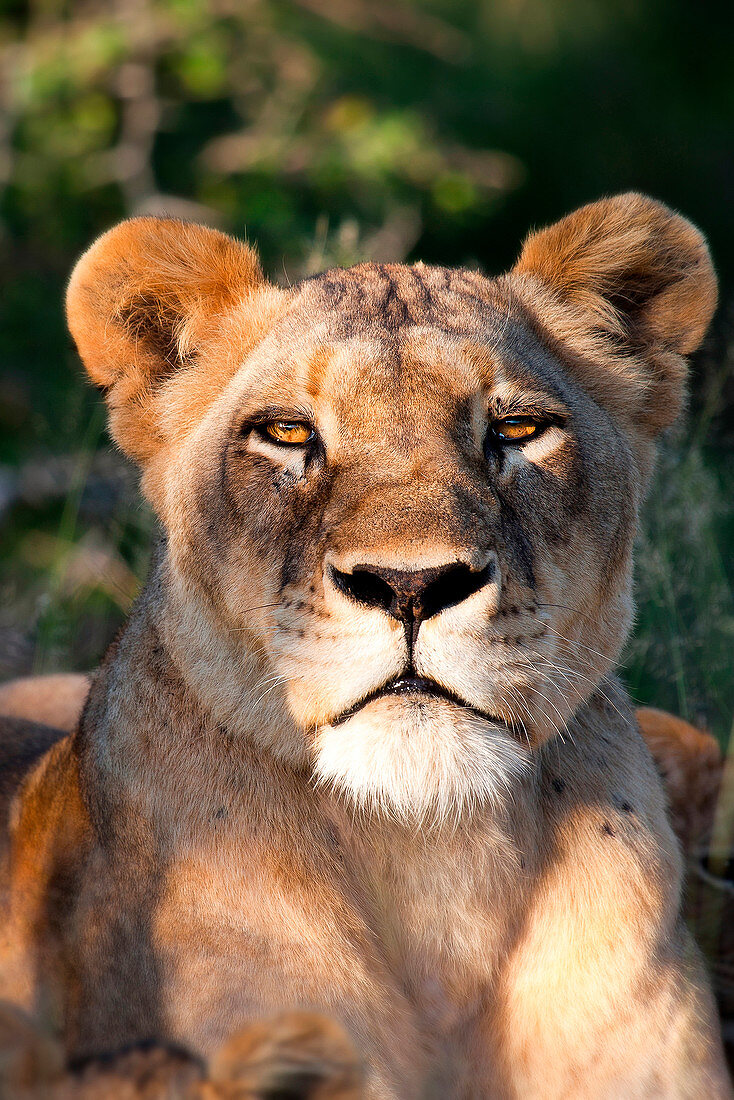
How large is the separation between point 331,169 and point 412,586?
7.66 m

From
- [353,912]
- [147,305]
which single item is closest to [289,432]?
[147,305]

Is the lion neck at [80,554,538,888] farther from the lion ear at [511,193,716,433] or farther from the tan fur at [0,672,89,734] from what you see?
the tan fur at [0,672,89,734]

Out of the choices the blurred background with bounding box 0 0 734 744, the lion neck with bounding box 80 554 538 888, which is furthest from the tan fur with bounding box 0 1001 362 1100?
the blurred background with bounding box 0 0 734 744

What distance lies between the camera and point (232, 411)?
278 cm

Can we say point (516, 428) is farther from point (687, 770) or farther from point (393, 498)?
point (687, 770)

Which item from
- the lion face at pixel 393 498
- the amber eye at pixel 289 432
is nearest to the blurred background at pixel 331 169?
the lion face at pixel 393 498

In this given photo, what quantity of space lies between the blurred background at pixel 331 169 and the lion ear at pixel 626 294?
58.1 inches

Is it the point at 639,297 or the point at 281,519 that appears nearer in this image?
the point at 281,519

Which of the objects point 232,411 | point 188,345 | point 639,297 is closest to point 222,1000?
point 232,411

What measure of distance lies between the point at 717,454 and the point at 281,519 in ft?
13.5

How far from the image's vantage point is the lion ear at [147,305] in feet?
9.59

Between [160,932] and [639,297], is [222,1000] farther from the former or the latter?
[639,297]

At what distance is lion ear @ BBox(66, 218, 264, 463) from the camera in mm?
2922

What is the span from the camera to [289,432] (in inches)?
105
